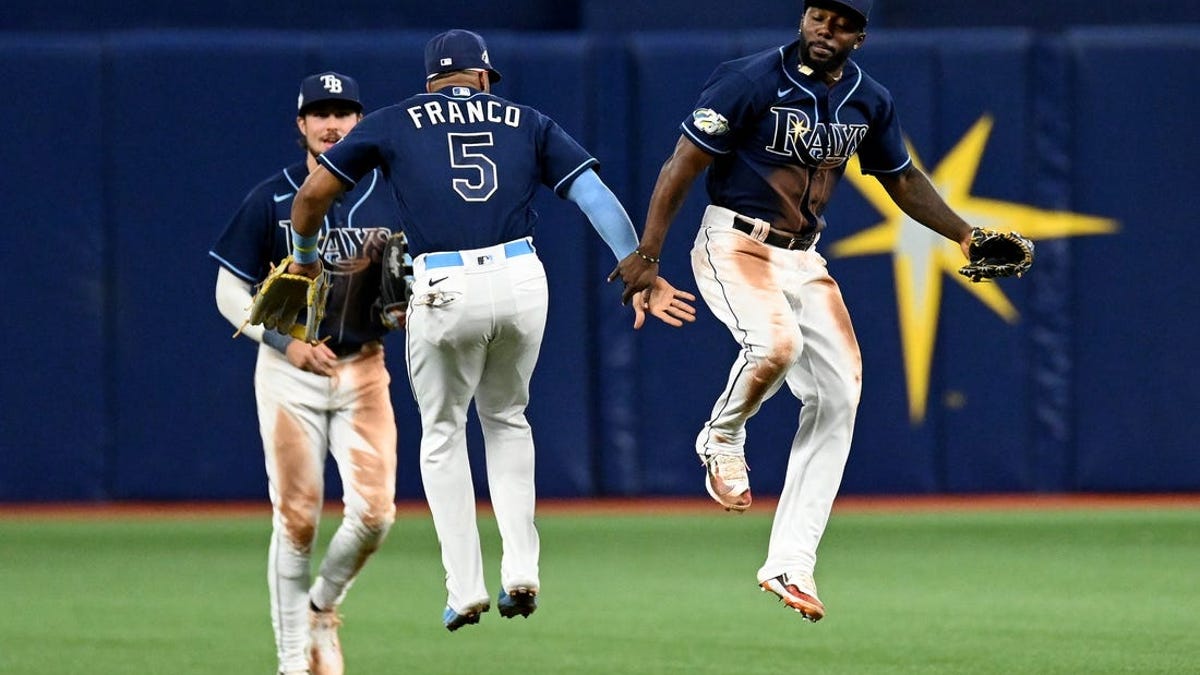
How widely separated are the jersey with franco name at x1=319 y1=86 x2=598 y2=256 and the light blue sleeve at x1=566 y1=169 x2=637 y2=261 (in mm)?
41

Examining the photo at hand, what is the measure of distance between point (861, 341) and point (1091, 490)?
1.92m

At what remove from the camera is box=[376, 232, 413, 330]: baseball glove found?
6945mm

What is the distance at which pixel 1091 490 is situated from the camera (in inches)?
536

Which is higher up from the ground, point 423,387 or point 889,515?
point 423,387

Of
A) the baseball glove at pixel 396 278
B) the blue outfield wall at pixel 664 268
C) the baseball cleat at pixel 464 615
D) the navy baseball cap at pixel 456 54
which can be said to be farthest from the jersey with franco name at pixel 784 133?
the blue outfield wall at pixel 664 268

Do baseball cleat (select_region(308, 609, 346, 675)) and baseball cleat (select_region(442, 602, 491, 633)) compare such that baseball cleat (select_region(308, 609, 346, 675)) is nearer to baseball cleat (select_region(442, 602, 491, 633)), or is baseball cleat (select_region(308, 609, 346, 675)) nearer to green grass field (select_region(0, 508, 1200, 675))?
green grass field (select_region(0, 508, 1200, 675))

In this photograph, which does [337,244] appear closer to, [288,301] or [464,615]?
[288,301]

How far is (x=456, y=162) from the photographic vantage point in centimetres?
646

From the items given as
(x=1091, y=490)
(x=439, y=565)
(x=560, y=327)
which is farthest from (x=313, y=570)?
(x=1091, y=490)

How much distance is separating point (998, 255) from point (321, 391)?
254cm

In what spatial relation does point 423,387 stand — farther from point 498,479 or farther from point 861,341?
point 861,341

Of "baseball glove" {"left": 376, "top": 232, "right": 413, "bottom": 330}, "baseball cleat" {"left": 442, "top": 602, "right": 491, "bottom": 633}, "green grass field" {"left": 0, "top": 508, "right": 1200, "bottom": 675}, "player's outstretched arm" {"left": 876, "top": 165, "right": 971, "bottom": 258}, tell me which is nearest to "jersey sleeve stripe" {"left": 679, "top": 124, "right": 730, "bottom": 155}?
"player's outstretched arm" {"left": 876, "top": 165, "right": 971, "bottom": 258}

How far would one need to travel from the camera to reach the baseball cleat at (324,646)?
751cm

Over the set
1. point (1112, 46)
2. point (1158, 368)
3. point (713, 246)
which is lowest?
point (1158, 368)
